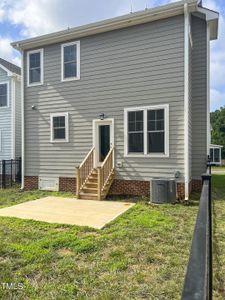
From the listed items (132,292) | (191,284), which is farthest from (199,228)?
(132,292)

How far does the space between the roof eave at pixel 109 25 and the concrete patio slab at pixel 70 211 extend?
6.06 m

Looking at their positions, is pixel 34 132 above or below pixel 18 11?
Result: below

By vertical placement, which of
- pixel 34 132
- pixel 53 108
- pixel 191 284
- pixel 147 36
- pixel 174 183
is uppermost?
pixel 147 36

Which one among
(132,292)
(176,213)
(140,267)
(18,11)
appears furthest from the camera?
(18,11)

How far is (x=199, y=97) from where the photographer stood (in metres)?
9.70

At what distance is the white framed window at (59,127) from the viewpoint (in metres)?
Answer: 10.7

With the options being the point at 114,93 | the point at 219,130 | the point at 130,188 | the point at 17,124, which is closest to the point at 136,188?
the point at 130,188

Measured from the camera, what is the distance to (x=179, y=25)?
873 centimetres

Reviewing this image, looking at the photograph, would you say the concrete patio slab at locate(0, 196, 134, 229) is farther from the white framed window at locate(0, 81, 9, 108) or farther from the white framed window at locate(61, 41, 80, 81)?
the white framed window at locate(0, 81, 9, 108)

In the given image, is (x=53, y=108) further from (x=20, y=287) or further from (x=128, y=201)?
(x=20, y=287)

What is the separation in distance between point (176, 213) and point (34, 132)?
23.2ft

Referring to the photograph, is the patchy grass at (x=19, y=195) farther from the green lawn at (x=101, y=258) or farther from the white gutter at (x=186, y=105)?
the white gutter at (x=186, y=105)

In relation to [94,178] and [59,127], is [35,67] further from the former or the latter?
[94,178]

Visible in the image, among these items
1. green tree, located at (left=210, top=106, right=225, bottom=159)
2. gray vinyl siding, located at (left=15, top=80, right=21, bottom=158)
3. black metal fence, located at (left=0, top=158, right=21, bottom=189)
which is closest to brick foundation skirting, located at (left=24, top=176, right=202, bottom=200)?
black metal fence, located at (left=0, top=158, right=21, bottom=189)
